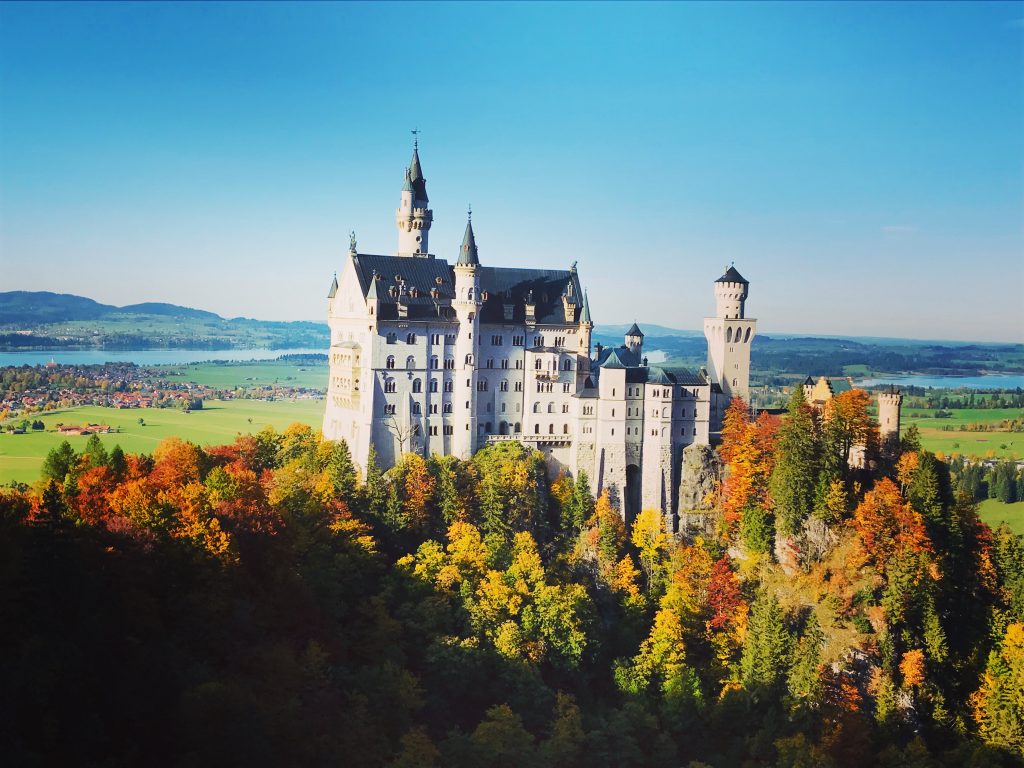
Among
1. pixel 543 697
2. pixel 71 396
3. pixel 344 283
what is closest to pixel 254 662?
pixel 543 697

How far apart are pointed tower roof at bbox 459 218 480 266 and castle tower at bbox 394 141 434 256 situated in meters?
7.10

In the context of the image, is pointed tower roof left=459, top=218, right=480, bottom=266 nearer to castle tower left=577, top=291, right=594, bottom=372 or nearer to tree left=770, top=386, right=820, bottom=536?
castle tower left=577, top=291, right=594, bottom=372

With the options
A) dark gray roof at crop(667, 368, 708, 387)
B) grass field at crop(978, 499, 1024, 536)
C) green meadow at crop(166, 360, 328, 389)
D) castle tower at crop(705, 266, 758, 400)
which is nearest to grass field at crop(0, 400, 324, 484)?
green meadow at crop(166, 360, 328, 389)

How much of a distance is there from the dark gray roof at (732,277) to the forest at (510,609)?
38.9 ft

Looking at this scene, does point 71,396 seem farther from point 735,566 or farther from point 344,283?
point 735,566

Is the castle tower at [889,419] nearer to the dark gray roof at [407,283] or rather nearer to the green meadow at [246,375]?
the dark gray roof at [407,283]

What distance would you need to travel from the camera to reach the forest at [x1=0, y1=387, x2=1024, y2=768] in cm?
4675

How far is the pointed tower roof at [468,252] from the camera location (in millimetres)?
82375

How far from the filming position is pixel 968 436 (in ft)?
559

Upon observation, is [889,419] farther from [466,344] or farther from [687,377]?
[466,344]

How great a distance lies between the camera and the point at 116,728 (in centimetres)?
4322

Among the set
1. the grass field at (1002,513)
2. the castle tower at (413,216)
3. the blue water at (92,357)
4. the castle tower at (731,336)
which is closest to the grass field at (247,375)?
the blue water at (92,357)

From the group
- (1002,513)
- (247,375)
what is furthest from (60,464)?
(247,375)

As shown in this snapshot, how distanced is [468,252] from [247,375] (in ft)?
356
